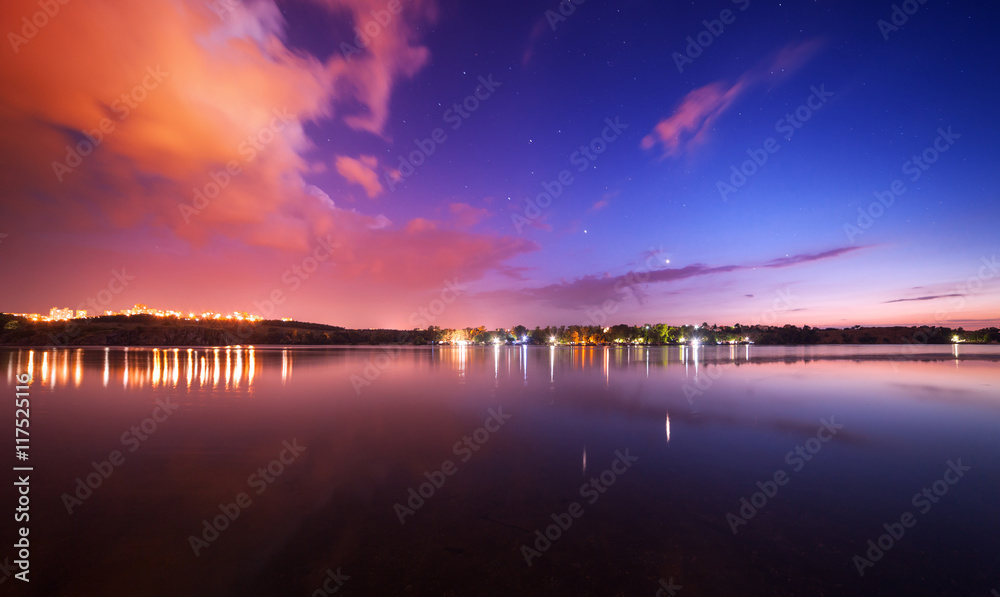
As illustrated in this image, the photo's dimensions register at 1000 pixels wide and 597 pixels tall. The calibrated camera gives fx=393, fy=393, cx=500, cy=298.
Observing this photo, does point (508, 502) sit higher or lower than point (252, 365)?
higher

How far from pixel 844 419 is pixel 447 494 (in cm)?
1685

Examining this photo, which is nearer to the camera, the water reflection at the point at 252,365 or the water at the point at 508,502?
the water at the point at 508,502

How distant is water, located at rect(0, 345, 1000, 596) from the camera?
5277 mm

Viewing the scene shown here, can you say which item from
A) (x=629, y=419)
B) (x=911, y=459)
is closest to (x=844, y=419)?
(x=911, y=459)

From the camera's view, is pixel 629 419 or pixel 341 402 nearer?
pixel 629 419

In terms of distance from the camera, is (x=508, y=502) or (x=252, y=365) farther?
(x=252, y=365)

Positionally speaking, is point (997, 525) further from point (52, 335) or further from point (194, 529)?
point (52, 335)

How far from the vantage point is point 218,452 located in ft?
35.7

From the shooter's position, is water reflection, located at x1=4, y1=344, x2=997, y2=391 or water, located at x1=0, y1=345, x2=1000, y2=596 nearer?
water, located at x1=0, y1=345, x2=1000, y2=596

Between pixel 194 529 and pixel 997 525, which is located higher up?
pixel 194 529

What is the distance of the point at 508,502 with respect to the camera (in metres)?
7.65

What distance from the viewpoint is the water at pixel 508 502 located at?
5.28 meters

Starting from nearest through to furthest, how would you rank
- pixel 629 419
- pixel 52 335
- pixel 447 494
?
pixel 447 494, pixel 629 419, pixel 52 335

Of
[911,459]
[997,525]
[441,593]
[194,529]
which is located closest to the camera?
[441,593]
